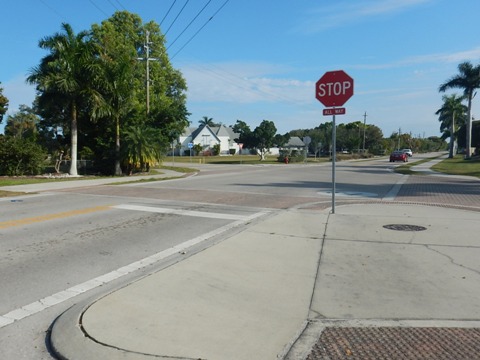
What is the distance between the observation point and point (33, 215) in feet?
35.0

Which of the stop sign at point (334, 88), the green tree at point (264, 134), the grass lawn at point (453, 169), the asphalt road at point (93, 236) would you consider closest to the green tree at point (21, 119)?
the green tree at point (264, 134)

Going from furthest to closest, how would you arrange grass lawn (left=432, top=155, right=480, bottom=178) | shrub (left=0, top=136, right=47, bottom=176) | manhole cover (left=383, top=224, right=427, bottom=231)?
grass lawn (left=432, top=155, right=480, bottom=178) → shrub (left=0, top=136, right=47, bottom=176) → manhole cover (left=383, top=224, right=427, bottom=231)

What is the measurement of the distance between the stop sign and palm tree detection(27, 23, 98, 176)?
17549 mm

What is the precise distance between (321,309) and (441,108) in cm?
9378

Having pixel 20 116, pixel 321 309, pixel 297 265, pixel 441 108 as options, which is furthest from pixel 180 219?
pixel 20 116

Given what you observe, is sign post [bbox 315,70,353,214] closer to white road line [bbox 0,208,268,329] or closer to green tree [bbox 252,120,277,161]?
white road line [bbox 0,208,268,329]

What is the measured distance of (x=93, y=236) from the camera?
8.22 meters

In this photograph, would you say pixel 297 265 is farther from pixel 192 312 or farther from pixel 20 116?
pixel 20 116

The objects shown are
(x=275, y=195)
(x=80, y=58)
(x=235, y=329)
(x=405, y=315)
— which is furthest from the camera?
(x=80, y=58)

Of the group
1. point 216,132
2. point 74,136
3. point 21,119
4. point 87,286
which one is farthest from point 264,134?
point 21,119

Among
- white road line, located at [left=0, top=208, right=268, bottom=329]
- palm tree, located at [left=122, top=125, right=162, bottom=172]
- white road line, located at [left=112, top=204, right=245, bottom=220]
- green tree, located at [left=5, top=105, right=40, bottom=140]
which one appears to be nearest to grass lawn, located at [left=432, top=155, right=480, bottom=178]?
palm tree, located at [left=122, top=125, right=162, bottom=172]

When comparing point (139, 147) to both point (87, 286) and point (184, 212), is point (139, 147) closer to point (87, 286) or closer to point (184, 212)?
point (184, 212)

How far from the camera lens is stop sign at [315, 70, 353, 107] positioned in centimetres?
972

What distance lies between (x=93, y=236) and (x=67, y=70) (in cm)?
1853
